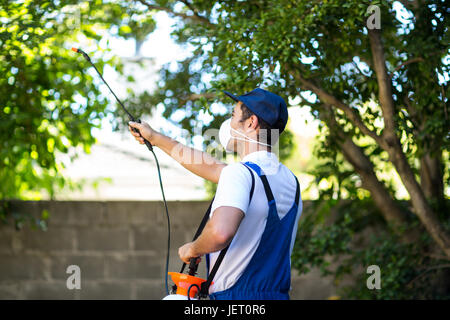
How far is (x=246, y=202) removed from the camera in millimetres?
1811

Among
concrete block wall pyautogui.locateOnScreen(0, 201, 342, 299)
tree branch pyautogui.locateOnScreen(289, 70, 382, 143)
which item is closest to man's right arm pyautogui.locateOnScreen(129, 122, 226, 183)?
tree branch pyautogui.locateOnScreen(289, 70, 382, 143)

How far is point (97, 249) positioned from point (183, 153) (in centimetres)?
267

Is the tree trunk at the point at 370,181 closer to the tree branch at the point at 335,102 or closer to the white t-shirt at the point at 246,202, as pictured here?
the tree branch at the point at 335,102

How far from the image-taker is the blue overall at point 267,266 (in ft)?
6.33

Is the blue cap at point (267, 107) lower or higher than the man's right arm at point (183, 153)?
higher

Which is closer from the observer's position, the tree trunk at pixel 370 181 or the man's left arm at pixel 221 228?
the man's left arm at pixel 221 228

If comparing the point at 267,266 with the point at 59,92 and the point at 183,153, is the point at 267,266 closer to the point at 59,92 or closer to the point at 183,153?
the point at 183,153

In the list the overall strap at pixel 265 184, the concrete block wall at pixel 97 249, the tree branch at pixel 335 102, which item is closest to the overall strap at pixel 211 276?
the overall strap at pixel 265 184

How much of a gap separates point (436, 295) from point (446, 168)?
41.3 inches

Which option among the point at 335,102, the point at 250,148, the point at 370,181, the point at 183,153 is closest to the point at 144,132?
the point at 183,153

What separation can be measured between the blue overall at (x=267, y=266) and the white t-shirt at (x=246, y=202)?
2 cm

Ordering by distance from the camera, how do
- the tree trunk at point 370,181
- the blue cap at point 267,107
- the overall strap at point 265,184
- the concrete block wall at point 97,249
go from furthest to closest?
the concrete block wall at point 97,249 < the tree trunk at point 370,181 < the blue cap at point 267,107 < the overall strap at point 265,184

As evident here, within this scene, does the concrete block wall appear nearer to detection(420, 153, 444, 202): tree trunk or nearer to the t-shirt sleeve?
detection(420, 153, 444, 202): tree trunk
